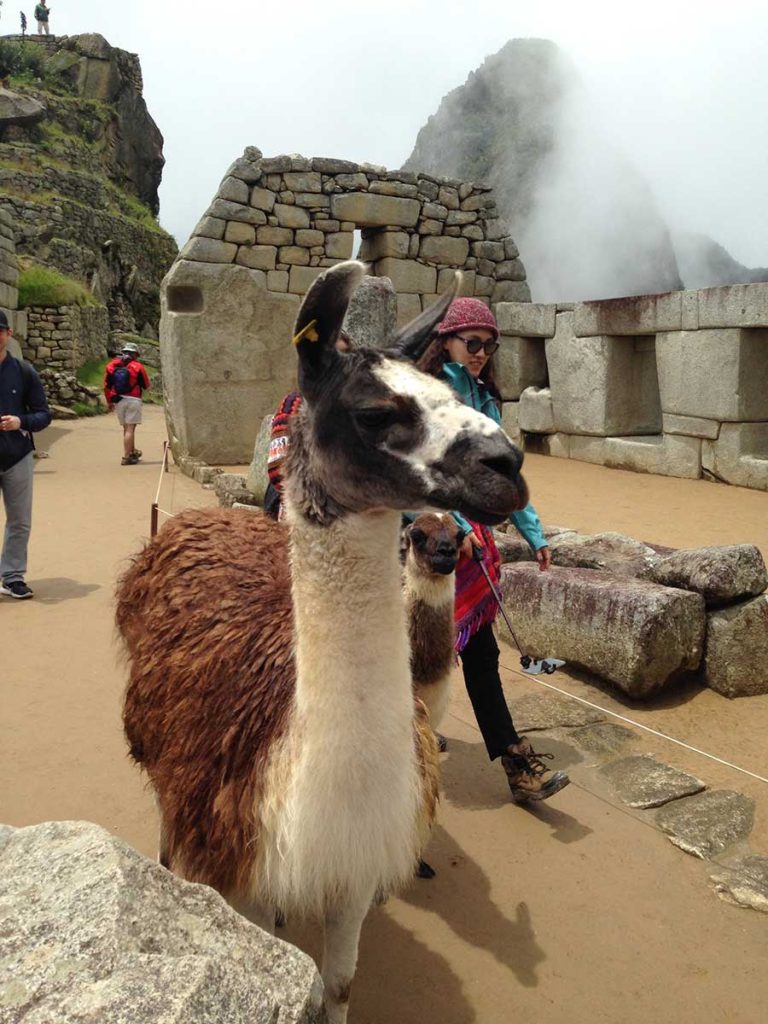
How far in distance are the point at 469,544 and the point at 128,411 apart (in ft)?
30.0

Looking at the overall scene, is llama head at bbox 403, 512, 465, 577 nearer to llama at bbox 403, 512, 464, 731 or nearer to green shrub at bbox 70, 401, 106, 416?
llama at bbox 403, 512, 464, 731

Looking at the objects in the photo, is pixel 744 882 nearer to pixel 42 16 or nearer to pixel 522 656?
pixel 522 656

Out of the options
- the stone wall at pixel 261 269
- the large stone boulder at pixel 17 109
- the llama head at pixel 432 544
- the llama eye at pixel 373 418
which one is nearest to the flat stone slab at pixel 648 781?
the llama head at pixel 432 544

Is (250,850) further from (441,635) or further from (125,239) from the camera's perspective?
(125,239)

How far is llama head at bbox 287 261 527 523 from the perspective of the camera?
5.04ft

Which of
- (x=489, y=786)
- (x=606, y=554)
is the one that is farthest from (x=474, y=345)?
(x=606, y=554)

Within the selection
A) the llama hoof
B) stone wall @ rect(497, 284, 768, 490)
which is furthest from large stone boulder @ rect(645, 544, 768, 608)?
stone wall @ rect(497, 284, 768, 490)

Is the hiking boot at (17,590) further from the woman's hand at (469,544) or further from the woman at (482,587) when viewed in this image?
the woman's hand at (469,544)

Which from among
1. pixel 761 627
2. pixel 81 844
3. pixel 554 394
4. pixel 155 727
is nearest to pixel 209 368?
pixel 554 394

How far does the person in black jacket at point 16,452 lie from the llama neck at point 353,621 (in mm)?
3944

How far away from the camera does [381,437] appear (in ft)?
5.38

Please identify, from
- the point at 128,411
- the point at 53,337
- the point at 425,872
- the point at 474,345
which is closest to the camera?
the point at 425,872

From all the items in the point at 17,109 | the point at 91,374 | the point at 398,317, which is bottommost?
Answer: the point at 91,374

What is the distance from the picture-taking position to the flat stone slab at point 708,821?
2.85 metres
